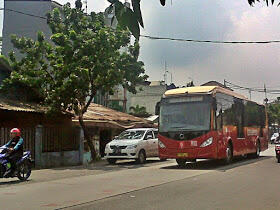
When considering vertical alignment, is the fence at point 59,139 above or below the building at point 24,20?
below

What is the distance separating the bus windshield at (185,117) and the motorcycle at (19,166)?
6.04 metres

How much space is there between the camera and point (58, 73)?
18797 millimetres

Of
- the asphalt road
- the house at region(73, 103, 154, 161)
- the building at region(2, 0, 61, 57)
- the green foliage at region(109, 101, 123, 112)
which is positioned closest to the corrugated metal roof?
the house at region(73, 103, 154, 161)

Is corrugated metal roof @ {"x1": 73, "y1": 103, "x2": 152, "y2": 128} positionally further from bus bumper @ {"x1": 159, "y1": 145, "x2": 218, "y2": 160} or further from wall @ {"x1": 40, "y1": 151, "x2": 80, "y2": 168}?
bus bumper @ {"x1": 159, "y1": 145, "x2": 218, "y2": 160}

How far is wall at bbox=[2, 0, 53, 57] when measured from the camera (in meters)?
33.8

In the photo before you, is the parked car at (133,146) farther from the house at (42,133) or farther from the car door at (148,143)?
the house at (42,133)

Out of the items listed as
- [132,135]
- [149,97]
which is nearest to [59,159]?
[132,135]

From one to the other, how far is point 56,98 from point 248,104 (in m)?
10.2

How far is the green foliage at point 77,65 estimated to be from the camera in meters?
18.8

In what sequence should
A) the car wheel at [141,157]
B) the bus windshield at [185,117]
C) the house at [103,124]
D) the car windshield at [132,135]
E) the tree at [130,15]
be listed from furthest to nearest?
the house at [103,124]
the car windshield at [132,135]
the car wheel at [141,157]
the bus windshield at [185,117]
the tree at [130,15]

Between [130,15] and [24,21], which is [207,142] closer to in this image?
[130,15]

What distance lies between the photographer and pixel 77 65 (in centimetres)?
1864

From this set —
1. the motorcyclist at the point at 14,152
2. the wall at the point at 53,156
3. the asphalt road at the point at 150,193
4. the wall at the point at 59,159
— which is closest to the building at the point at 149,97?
the wall at the point at 53,156

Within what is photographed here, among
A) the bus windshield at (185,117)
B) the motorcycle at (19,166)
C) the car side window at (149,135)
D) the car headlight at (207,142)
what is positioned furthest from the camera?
the car side window at (149,135)
